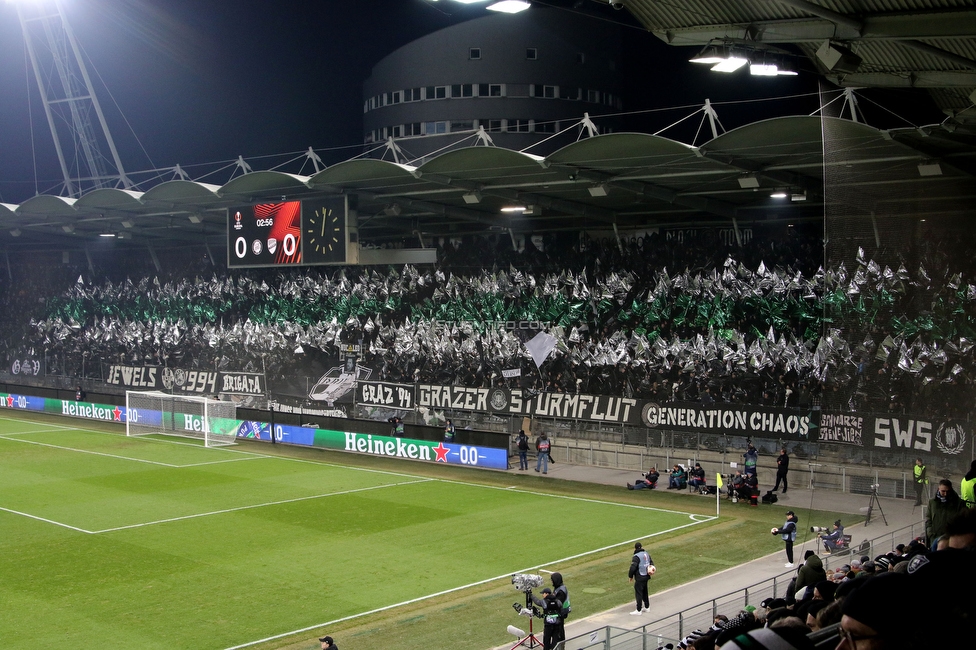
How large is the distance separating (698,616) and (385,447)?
2240 cm

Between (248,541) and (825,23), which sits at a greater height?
(825,23)

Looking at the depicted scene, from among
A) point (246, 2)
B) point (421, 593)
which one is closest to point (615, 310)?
point (421, 593)

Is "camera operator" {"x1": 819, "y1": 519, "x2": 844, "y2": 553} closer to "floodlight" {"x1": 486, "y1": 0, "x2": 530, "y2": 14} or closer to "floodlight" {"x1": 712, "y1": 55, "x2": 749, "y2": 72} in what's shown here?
"floodlight" {"x1": 712, "y1": 55, "x2": 749, "y2": 72}

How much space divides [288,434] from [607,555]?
834 inches

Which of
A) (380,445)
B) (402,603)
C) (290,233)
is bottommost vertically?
(402,603)

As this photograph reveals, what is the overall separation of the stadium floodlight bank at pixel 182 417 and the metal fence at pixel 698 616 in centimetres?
2739

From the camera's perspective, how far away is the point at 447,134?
5744cm

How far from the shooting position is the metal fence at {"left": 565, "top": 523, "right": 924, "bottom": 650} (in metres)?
11.9

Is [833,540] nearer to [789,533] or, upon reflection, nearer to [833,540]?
[833,540]

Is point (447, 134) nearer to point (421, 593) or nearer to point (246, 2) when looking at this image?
point (246, 2)

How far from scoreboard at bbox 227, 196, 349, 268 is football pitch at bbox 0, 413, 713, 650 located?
296 inches

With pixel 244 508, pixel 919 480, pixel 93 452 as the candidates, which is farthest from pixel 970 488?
pixel 93 452

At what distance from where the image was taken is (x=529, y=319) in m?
39.0

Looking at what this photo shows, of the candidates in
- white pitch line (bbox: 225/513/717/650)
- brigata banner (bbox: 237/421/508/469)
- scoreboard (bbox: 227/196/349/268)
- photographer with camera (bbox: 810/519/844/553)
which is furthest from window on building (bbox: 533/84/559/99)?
photographer with camera (bbox: 810/519/844/553)
